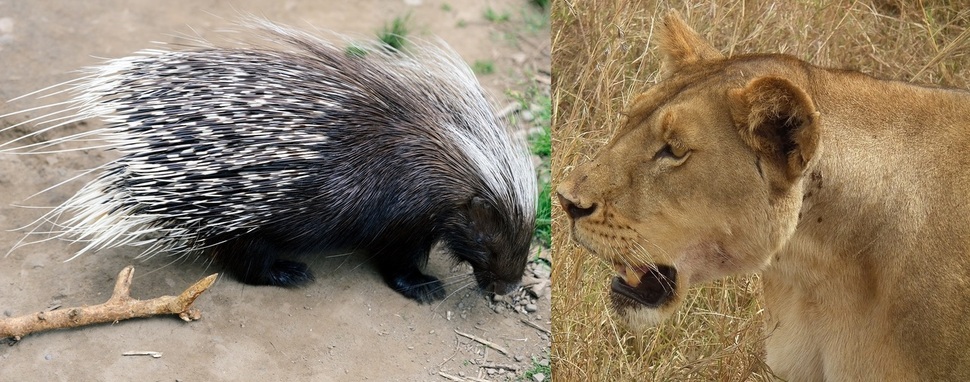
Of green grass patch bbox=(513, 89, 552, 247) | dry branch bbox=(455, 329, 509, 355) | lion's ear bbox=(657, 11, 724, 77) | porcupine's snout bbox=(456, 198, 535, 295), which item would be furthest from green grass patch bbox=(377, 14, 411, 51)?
lion's ear bbox=(657, 11, 724, 77)

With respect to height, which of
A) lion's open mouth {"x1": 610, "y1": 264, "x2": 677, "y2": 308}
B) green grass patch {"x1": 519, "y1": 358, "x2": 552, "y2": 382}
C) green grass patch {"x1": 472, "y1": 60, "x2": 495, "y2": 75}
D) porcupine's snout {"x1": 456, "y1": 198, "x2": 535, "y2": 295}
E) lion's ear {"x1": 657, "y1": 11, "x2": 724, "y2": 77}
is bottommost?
green grass patch {"x1": 519, "y1": 358, "x2": 552, "y2": 382}

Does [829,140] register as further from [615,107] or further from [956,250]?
[615,107]

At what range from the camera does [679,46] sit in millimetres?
1883

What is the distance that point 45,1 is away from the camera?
3051 millimetres

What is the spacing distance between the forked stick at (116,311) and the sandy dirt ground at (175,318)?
0.02m

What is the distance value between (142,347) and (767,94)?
1.62 m

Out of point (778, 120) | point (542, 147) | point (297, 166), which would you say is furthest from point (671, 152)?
point (542, 147)

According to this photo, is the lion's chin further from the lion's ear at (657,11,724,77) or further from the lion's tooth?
the lion's ear at (657,11,724,77)

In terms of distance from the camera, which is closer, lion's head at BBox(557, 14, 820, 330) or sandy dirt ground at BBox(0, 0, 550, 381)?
lion's head at BBox(557, 14, 820, 330)

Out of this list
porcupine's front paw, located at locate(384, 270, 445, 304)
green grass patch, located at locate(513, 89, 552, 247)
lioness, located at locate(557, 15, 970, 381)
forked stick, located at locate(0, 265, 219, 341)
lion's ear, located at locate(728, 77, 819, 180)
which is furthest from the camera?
green grass patch, located at locate(513, 89, 552, 247)

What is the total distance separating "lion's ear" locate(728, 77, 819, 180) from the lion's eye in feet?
0.39

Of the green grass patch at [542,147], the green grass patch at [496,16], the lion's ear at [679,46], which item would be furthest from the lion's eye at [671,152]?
the green grass patch at [496,16]

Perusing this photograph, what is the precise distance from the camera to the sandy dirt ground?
2.26 metres

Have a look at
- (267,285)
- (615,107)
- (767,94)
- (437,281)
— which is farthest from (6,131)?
(767,94)
